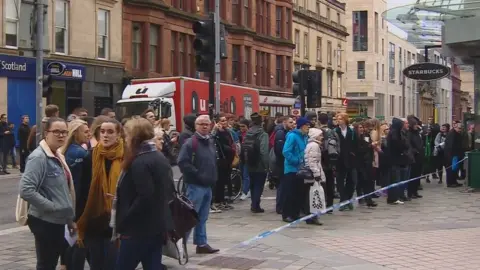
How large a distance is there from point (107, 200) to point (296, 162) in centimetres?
563

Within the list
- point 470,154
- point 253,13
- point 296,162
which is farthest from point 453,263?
point 253,13

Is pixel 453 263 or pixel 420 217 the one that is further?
pixel 420 217

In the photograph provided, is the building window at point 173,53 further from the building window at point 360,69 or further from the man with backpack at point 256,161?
the building window at point 360,69

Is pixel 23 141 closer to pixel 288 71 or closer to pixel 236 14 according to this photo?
pixel 236 14

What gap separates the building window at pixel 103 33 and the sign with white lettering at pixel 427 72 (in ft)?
55.1

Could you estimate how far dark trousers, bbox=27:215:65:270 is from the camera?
19.1 ft

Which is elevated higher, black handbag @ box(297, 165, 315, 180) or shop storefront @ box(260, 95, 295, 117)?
shop storefront @ box(260, 95, 295, 117)

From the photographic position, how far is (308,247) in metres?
9.48

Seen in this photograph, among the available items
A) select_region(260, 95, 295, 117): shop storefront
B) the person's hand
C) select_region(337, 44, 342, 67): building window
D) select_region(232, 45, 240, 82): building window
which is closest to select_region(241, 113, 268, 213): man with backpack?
the person's hand

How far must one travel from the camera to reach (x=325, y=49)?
59.8 m

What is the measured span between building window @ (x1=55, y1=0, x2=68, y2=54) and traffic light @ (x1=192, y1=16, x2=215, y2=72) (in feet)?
58.5

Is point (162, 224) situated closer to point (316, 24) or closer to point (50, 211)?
point (50, 211)

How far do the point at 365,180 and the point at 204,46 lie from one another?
4.54m

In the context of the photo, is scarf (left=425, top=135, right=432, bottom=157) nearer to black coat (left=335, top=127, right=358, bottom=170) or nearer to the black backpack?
black coat (left=335, top=127, right=358, bottom=170)
